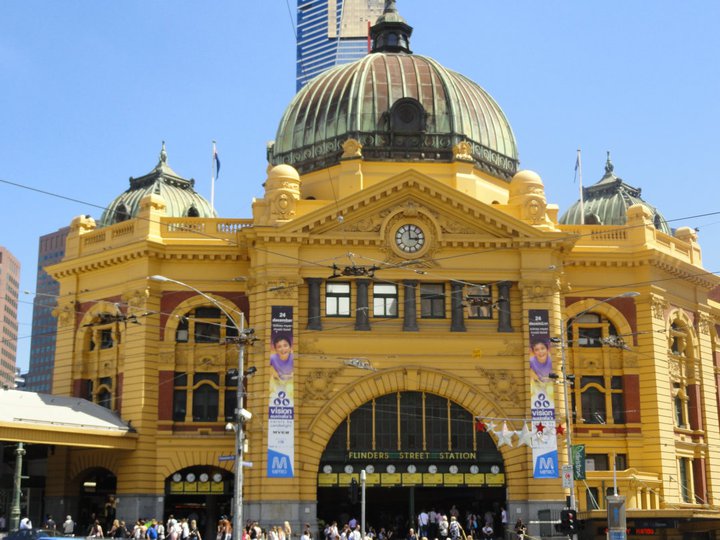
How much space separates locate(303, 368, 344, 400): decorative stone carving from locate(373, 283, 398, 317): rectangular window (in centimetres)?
405

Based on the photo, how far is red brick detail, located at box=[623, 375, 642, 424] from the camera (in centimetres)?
6159

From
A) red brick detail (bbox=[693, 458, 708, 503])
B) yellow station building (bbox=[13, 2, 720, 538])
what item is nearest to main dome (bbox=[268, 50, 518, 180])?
yellow station building (bbox=[13, 2, 720, 538])

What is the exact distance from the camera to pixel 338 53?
182 m

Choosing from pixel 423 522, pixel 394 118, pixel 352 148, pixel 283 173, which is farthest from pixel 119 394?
pixel 394 118

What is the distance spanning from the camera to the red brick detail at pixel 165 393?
6000 centimetres

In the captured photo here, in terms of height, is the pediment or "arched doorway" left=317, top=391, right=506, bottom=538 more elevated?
the pediment

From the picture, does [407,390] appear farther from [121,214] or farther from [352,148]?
[121,214]

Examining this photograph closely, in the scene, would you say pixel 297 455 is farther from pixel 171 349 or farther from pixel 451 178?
pixel 451 178

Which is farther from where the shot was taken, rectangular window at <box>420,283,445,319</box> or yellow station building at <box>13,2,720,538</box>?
rectangular window at <box>420,283,445,319</box>

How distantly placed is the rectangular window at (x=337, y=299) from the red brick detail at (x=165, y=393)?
32.4ft

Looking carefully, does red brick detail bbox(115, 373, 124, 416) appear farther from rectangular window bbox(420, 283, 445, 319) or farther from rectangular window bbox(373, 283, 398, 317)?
rectangular window bbox(420, 283, 445, 319)

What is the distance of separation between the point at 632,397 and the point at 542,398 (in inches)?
305

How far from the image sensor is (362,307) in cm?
5816

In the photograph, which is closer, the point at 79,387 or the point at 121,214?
the point at 79,387
